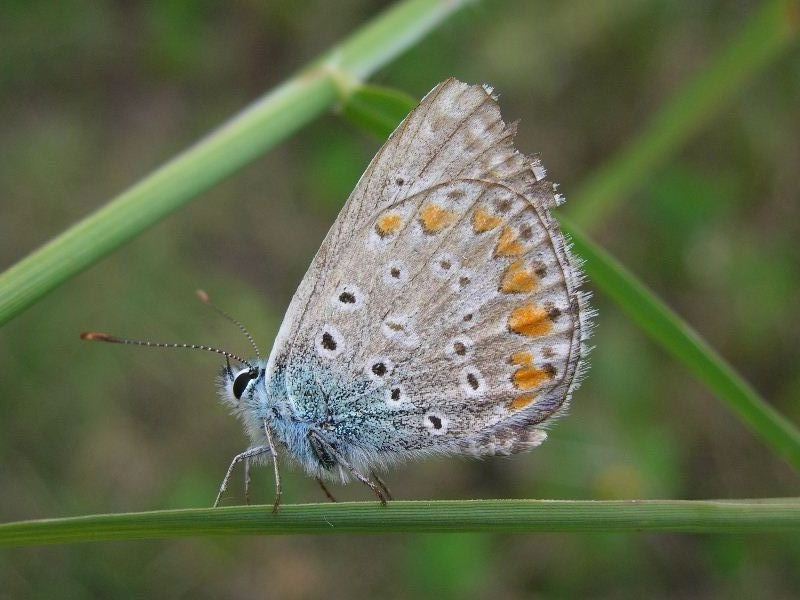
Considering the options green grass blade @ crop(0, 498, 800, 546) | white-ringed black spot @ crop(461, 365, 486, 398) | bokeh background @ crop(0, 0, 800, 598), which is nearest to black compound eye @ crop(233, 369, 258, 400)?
white-ringed black spot @ crop(461, 365, 486, 398)

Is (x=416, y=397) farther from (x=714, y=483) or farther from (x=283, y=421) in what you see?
(x=714, y=483)

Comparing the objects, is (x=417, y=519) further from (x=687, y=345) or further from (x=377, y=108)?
(x=377, y=108)

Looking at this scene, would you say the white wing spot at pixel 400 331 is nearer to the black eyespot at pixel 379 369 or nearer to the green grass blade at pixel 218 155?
the black eyespot at pixel 379 369

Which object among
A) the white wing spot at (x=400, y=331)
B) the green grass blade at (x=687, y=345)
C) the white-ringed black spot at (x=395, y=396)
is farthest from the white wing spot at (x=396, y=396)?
the green grass blade at (x=687, y=345)

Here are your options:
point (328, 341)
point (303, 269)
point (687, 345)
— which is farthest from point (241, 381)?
point (303, 269)

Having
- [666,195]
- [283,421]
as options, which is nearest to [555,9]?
[666,195]

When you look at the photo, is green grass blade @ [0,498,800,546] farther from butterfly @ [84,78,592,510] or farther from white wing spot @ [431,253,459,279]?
white wing spot @ [431,253,459,279]
